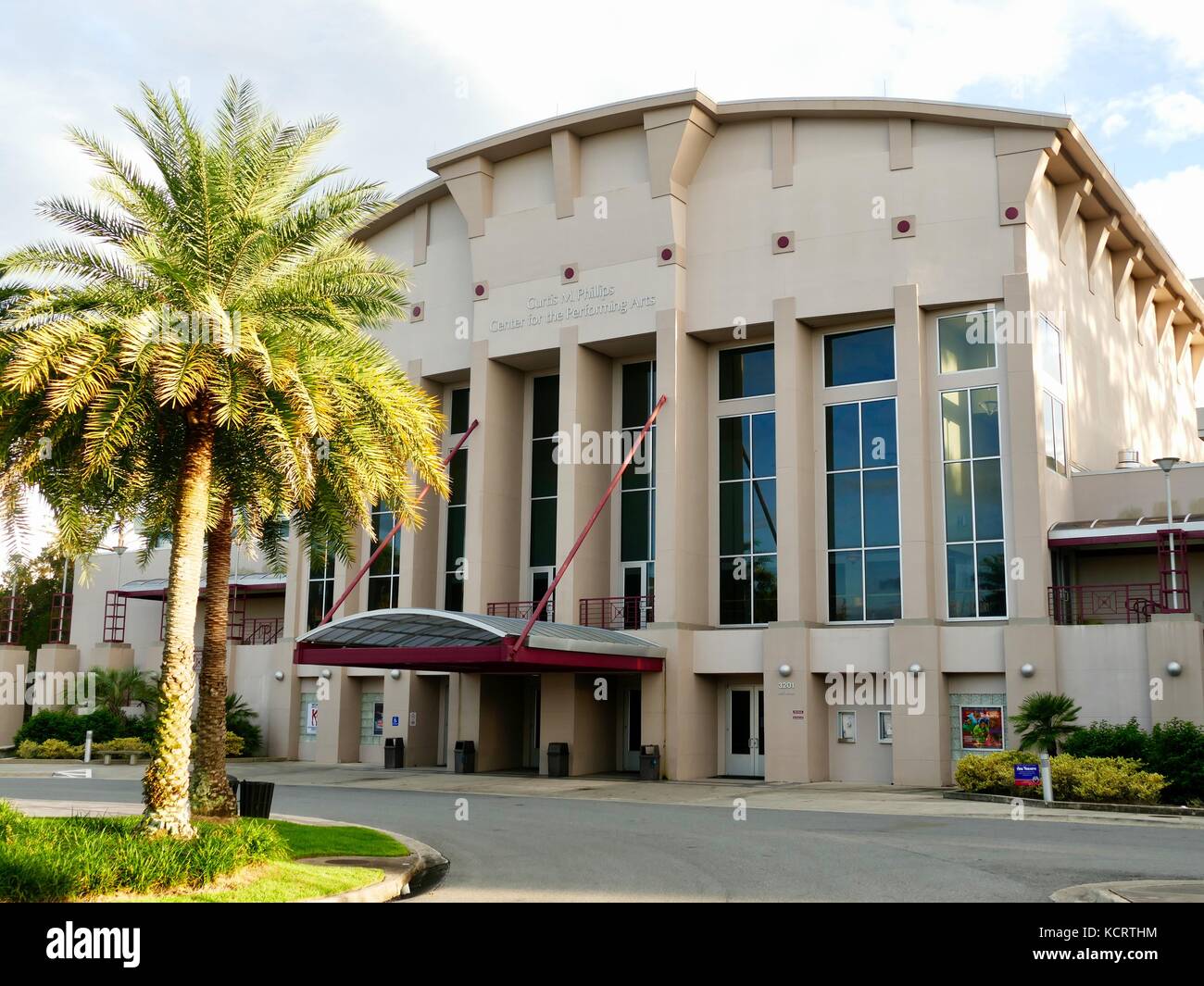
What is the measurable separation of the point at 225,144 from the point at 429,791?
1594cm

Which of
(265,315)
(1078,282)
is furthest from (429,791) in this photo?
(1078,282)

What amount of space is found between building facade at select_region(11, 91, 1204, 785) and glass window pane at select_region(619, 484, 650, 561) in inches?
2.7

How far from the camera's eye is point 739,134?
32.9 metres

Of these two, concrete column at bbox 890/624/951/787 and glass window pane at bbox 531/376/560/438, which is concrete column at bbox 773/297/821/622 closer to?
concrete column at bbox 890/624/951/787

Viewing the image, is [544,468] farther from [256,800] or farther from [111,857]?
[111,857]

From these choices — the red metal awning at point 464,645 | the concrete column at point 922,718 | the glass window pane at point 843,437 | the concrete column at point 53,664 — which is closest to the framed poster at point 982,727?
the concrete column at point 922,718

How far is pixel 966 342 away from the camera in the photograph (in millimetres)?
29922

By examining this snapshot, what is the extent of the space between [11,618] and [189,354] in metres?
35.6

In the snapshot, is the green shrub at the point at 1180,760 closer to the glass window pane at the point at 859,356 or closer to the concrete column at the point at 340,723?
the glass window pane at the point at 859,356

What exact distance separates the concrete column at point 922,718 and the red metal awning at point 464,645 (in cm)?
617

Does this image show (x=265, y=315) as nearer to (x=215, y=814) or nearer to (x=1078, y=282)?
(x=215, y=814)

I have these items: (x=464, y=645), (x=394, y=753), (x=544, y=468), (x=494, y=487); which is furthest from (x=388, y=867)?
(x=544, y=468)

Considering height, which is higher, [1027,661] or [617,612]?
[617,612]

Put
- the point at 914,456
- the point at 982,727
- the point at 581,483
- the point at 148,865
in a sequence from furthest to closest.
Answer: the point at 581,483
the point at 914,456
the point at 982,727
the point at 148,865
